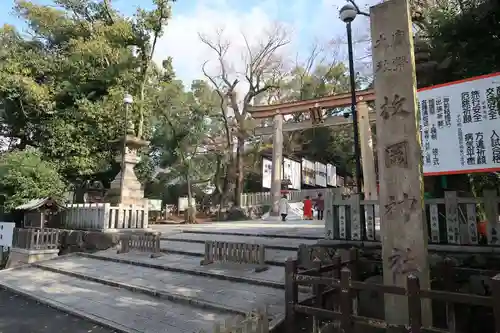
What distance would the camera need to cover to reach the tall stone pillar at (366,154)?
16675mm

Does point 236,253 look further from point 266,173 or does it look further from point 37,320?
point 266,173

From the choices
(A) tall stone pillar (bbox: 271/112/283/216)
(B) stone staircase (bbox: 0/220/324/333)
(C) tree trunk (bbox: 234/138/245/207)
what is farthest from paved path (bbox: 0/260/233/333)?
(C) tree trunk (bbox: 234/138/245/207)

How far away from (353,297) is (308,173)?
24260 mm

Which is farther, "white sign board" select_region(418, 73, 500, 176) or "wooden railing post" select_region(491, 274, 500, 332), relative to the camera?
"white sign board" select_region(418, 73, 500, 176)

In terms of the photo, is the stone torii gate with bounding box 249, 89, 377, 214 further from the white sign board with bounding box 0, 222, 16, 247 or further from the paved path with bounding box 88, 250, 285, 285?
the white sign board with bounding box 0, 222, 16, 247

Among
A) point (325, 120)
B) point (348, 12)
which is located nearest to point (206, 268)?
point (348, 12)

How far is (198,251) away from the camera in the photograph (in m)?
10.4

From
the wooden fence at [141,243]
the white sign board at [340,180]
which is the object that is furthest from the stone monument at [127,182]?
the white sign board at [340,180]

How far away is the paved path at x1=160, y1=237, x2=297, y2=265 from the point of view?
860cm

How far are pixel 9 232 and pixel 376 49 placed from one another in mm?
14095

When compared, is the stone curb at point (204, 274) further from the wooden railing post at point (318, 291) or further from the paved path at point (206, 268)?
the wooden railing post at point (318, 291)

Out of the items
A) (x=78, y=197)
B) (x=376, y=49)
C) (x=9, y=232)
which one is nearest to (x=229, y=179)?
(x=78, y=197)

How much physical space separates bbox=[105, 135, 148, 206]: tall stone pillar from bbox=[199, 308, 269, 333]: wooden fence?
449 inches

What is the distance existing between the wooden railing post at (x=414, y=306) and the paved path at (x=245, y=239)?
6.13 m
